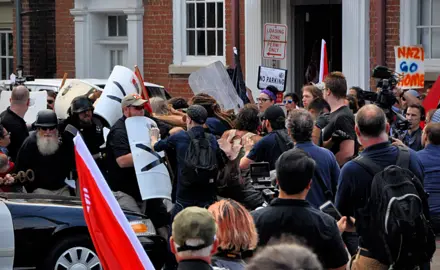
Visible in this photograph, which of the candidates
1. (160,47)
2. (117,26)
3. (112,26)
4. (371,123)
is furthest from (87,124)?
(112,26)

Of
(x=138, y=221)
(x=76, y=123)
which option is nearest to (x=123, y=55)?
(x=76, y=123)

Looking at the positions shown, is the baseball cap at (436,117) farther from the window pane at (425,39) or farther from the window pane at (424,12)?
the window pane at (424,12)

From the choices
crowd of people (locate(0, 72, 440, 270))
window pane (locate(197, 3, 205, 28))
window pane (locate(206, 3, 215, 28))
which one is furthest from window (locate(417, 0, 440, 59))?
window pane (locate(197, 3, 205, 28))

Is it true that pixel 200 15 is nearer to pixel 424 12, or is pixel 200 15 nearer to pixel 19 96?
pixel 424 12

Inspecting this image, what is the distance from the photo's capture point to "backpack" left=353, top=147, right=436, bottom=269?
21.5 ft

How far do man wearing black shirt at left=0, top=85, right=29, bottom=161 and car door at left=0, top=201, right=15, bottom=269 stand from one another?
3246mm

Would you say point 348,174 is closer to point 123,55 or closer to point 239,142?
point 239,142

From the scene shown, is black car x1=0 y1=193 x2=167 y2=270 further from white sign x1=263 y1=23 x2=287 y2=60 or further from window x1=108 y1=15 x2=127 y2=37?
window x1=108 y1=15 x2=127 y2=37

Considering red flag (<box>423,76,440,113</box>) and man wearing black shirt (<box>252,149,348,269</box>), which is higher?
red flag (<box>423,76,440,113</box>)

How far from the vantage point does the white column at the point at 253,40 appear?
19.4 m

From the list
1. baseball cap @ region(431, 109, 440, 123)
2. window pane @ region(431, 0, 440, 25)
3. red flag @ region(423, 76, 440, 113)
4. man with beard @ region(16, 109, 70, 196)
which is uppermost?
window pane @ region(431, 0, 440, 25)

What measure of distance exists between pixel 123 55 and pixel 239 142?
1305 centimetres

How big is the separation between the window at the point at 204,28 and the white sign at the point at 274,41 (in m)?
3.39

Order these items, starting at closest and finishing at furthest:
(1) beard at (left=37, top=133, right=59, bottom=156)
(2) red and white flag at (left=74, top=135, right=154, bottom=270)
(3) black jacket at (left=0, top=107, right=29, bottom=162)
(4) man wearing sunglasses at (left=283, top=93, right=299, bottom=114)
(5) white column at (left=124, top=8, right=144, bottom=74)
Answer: (2) red and white flag at (left=74, top=135, right=154, bottom=270) → (1) beard at (left=37, top=133, right=59, bottom=156) → (3) black jacket at (left=0, top=107, right=29, bottom=162) → (4) man wearing sunglasses at (left=283, top=93, right=299, bottom=114) → (5) white column at (left=124, top=8, right=144, bottom=74)
